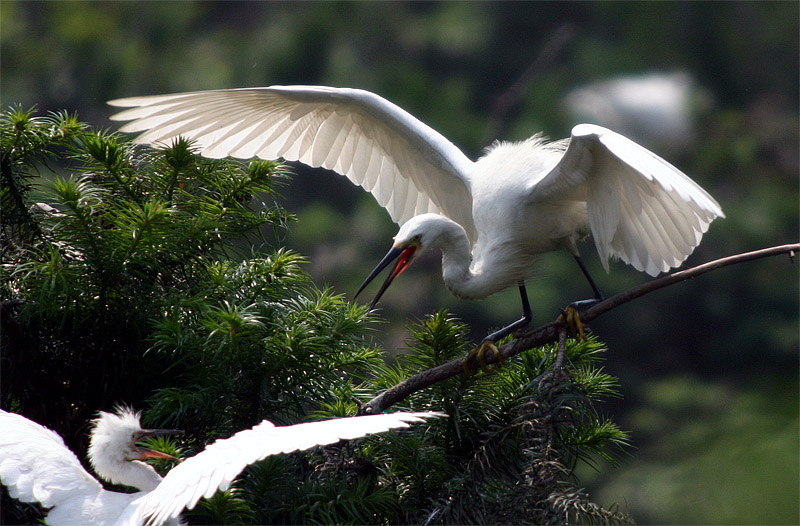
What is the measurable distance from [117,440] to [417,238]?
61cm

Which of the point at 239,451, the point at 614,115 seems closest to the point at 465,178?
the point at 239,451

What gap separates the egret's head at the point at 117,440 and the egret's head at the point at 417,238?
477mm

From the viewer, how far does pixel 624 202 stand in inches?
53.7

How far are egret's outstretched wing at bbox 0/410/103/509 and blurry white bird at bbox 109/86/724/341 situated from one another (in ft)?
1.52

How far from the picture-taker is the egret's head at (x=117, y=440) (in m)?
0.97

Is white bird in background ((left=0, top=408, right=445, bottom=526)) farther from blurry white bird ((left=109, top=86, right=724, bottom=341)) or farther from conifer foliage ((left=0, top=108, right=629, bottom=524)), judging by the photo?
blurry white bird ((left=109, top=86, right=724, bottom=341))

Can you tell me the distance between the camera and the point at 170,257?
1.02m

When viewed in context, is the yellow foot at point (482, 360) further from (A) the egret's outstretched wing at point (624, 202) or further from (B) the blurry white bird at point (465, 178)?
(A) the egret's outstretched wing at point (624, 202)

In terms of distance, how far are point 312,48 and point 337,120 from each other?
3.39 metres

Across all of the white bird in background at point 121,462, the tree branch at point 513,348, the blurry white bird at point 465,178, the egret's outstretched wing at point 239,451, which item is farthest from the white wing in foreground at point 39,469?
the blurry white bird at point 465,178

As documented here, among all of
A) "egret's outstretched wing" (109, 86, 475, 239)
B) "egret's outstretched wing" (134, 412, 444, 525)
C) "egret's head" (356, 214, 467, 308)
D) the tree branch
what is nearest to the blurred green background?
"egret's outstretched wing" (109, 86, 475, 239)

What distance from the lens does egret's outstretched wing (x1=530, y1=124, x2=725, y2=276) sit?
1.23 meters

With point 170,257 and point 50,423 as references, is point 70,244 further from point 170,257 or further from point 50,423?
point 50,423

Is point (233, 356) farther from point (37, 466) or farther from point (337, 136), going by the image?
point (337, 136)
